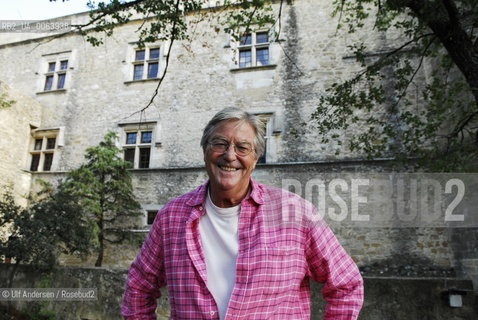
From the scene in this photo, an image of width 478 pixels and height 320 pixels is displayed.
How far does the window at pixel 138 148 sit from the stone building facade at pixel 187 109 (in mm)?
36

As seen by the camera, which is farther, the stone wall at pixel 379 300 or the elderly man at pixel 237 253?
the stone wall at pixel 379 300

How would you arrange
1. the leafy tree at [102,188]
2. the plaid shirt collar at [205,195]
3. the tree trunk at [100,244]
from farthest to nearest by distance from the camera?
the tree trunk at [100,244] < the leafy tree at [102,188] < the plaid shirt collar at [205,195]

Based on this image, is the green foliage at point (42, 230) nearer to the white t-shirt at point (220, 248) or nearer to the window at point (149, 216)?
the window at point (149, 216)

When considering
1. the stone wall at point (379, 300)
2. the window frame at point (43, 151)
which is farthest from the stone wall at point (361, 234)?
the stone wall at point (379, 300)

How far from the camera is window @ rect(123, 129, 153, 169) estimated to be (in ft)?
34.4

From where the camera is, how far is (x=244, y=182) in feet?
5.13

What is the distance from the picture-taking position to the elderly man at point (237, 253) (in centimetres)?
132

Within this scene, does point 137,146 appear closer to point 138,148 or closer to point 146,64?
point 138,148

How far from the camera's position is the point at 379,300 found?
10.6 ft

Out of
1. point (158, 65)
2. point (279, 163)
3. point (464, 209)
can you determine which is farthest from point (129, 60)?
point (464, 209)

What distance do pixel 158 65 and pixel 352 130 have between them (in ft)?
21.9

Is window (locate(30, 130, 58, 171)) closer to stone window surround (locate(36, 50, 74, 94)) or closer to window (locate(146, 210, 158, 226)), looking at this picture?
stone window surround (locate(36, 50, 74, 94))

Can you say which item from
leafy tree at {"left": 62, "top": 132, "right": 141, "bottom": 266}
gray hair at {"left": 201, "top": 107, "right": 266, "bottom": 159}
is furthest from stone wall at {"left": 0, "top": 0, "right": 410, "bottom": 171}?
gray hair at {"left": 201, "top": 107, "right": 266, "bottom": 159}

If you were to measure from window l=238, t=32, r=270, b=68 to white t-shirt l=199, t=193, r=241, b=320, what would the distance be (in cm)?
935
